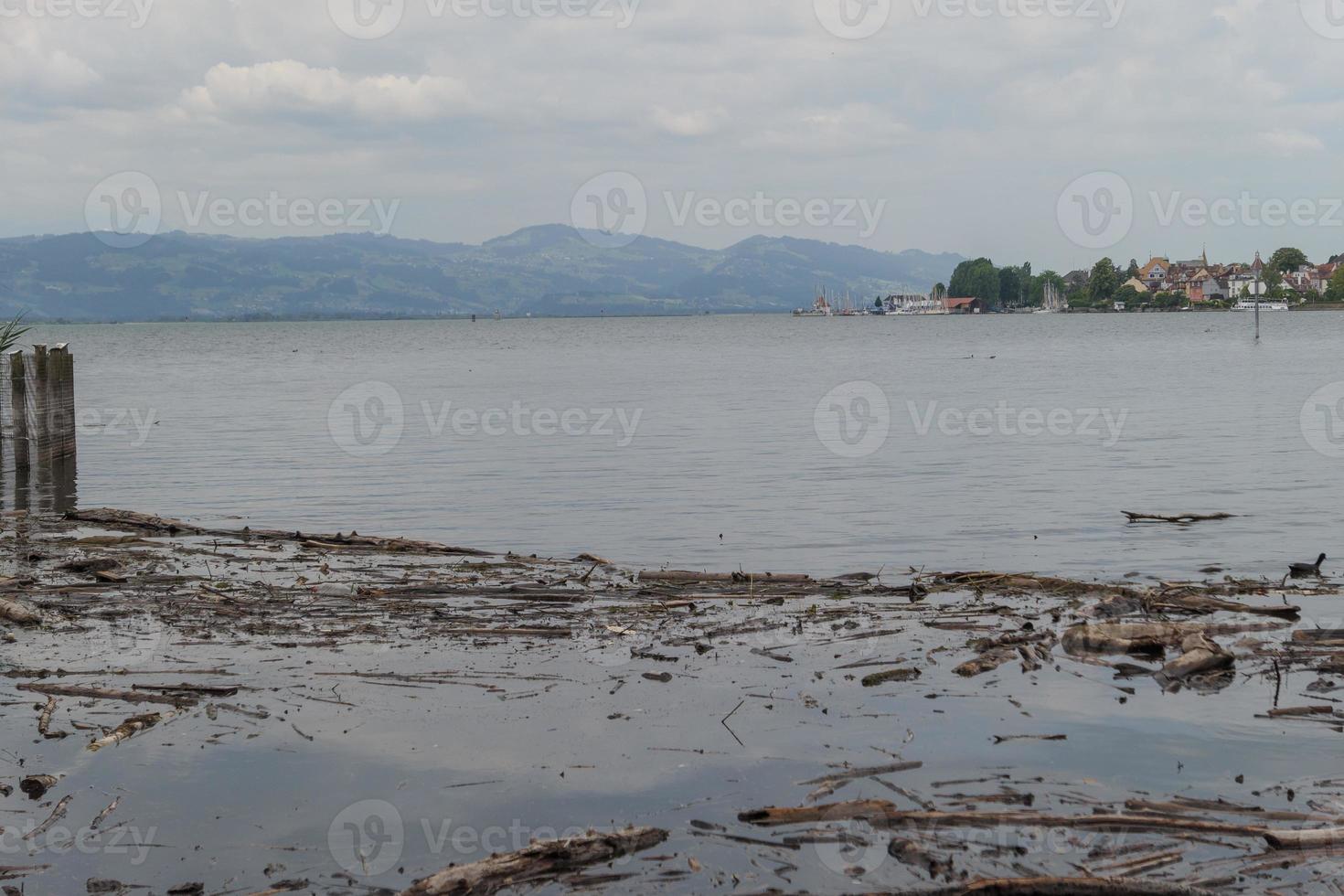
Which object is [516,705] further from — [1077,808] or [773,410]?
[773,410]

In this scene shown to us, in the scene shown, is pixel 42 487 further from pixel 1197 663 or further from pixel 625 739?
pixel 1197 663

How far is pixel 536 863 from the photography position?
6.72 metres

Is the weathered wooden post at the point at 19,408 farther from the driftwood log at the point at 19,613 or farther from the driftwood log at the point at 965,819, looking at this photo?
the driftwood log at the point at 965,819

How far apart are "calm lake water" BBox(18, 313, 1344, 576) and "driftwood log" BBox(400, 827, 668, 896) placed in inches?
382

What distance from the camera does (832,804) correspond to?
7.48m

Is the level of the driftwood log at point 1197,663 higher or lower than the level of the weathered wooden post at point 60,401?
lower

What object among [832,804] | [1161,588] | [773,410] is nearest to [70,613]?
[832,804]

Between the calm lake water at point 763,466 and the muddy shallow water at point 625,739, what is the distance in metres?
4.79

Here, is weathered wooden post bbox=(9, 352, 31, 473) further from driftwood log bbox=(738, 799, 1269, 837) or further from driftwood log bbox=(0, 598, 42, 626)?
driftwood log bbox=(738, 799, 1269, 837)

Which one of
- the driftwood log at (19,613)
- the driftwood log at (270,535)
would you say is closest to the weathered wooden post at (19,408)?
the driftwood log at (270,535)

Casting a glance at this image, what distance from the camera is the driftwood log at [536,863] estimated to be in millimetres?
6395

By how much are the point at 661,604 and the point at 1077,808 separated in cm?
611

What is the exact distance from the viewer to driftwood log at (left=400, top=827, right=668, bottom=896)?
639cm

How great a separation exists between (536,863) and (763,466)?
72.2 feet
